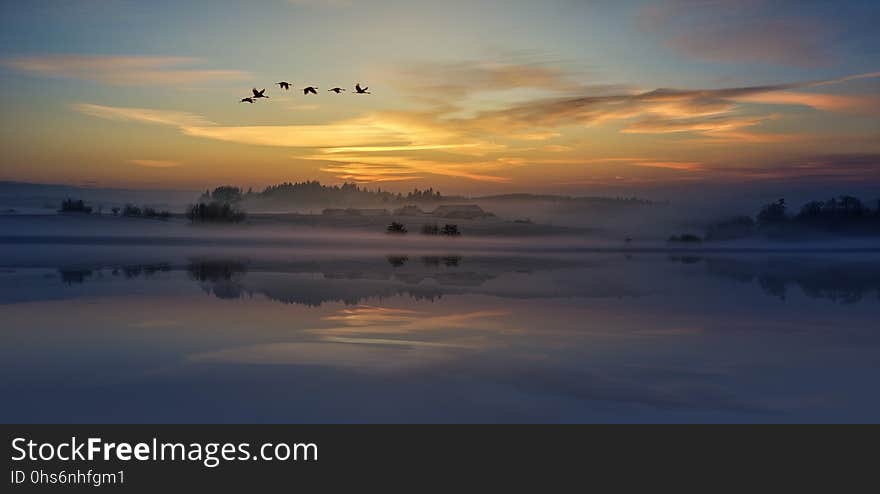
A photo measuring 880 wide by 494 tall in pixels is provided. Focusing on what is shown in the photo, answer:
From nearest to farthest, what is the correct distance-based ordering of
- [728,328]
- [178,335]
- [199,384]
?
[199,384]
[178,335]
[728,328]

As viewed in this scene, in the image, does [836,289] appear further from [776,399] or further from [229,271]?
[229,271]

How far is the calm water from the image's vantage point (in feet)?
25.6

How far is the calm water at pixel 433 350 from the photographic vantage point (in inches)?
307

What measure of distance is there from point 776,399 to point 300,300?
10.6 m

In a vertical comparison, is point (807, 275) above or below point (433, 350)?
above

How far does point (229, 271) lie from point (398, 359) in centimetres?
1474

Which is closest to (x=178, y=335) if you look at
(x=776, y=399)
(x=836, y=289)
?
(x=776, y=399)

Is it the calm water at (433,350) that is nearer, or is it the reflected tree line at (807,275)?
the calm water at (433,350)

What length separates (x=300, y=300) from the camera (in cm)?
1620

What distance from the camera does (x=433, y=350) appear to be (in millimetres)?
10758

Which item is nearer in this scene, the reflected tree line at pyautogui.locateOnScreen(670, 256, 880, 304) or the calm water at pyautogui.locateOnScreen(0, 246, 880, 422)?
the calm water at pyautogui.locateOnScreen(0, 246, 880, 422)

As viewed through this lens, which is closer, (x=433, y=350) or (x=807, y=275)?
(x=433, y=350)
